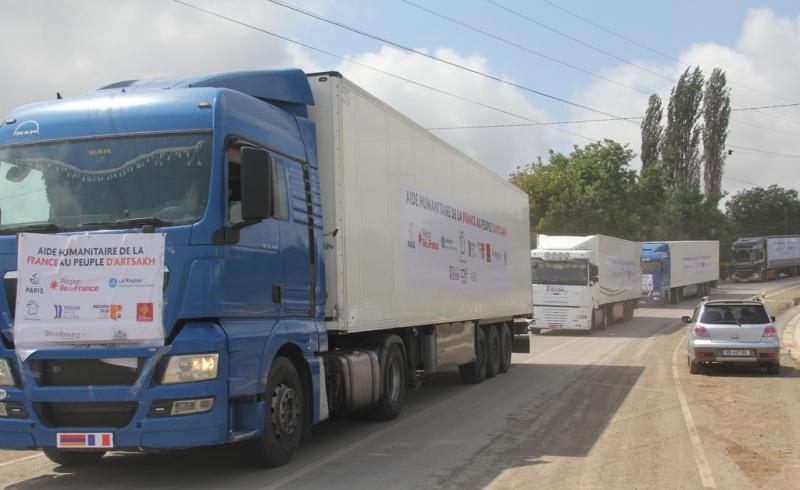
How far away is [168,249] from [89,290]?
73 centimetres

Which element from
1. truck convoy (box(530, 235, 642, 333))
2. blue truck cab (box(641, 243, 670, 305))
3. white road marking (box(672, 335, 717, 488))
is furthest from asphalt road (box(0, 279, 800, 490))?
blue truck cab (box(641, 243, 670, 305))

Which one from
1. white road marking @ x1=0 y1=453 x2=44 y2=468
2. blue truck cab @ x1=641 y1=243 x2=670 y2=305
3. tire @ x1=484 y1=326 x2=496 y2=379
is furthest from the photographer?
blue truck cab @ x1=641 y1=243 x2=670 y2=305

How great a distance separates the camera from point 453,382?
49.1ft

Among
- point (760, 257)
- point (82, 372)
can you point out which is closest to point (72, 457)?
point (82, 372)

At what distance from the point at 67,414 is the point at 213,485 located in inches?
53.1

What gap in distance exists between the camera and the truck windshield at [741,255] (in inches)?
2695

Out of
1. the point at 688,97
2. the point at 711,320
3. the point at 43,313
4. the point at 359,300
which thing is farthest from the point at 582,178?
the point at 43,313

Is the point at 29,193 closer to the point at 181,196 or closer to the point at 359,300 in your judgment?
the point at 181,196

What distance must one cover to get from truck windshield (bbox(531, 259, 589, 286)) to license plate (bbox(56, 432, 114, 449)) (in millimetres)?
22544

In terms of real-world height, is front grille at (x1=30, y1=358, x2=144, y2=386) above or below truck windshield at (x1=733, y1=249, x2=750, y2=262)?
below

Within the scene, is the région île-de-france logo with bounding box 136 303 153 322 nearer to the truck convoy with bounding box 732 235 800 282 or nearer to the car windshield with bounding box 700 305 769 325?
the car windshield with bounding box 700 305 769 325

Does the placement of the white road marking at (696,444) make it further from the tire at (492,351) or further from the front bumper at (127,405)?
the front bumper at (127,405)

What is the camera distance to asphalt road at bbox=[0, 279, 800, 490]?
6.90 meters

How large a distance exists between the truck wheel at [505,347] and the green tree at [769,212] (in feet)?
317
